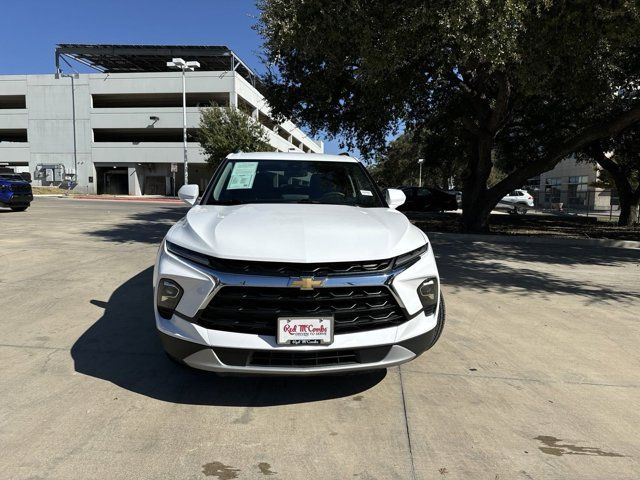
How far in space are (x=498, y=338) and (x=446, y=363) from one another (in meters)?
1.00

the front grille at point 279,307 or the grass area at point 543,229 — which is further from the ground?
the front grille at point 279,307

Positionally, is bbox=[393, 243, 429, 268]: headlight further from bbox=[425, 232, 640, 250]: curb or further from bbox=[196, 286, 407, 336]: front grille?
bbox=[425, 232, 640, 250]: curb

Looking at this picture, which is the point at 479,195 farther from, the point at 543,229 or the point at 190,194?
the point at 190,194

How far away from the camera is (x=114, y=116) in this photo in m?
44.1

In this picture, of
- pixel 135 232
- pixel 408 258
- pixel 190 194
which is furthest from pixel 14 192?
pixel 408 258

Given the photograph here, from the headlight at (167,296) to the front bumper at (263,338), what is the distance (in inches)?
1.3

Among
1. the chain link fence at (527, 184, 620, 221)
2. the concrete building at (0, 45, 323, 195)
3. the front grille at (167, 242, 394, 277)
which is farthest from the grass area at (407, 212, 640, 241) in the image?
the concrete building at (0, 45, 323, 195)

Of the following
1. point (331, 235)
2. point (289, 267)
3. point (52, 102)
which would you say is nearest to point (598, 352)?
point (331, 235)

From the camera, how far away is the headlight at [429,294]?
313 centimetres

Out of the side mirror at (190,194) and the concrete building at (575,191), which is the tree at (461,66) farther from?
the concrete building at (575,191)

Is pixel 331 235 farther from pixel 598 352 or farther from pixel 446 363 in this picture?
pixel 598 352

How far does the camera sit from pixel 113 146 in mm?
44781

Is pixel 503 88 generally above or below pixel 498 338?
above

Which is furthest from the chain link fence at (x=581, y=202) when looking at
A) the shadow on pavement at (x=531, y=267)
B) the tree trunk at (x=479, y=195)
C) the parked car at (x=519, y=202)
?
the shadow on pavement at (x=531, y=267)
